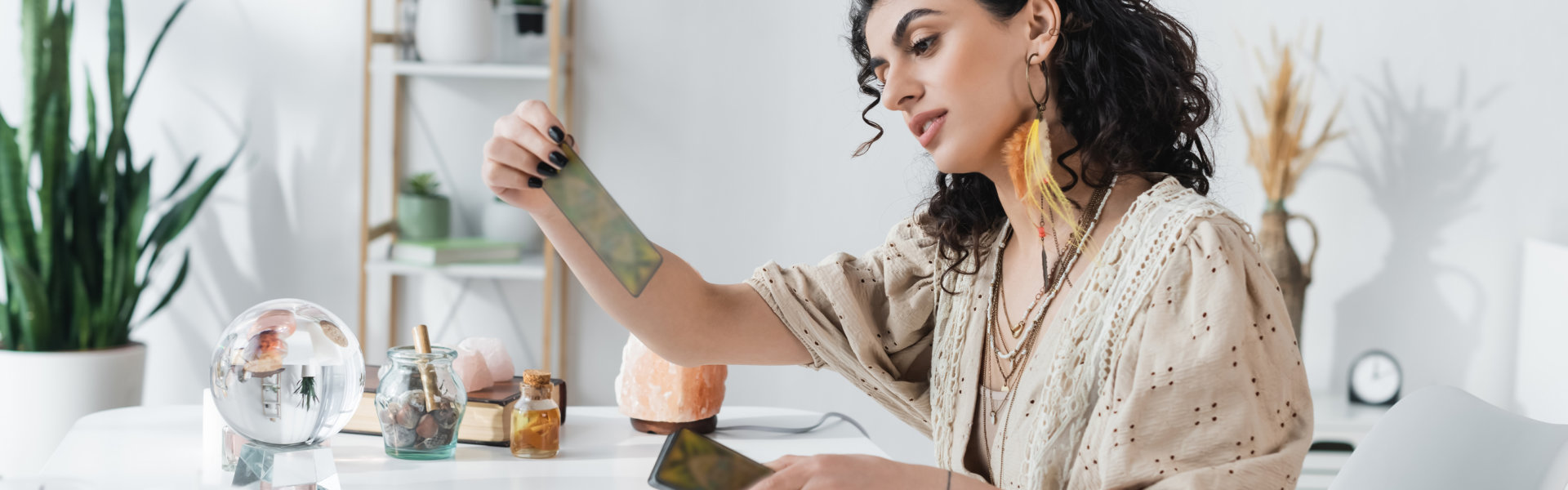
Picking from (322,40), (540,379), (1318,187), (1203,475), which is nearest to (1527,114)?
(1318,187)

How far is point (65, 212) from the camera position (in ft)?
8.29

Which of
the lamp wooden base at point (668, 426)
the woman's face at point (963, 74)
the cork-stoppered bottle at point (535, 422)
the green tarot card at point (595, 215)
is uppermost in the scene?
the woman's face at point (963, 74)

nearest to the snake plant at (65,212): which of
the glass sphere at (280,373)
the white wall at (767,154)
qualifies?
the white wall at (767,154)

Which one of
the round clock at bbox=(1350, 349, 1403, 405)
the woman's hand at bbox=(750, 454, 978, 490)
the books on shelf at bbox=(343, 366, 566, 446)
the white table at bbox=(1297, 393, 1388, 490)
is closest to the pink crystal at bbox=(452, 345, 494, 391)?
the books on shelf at bbox=(343, 366, 566, 446)

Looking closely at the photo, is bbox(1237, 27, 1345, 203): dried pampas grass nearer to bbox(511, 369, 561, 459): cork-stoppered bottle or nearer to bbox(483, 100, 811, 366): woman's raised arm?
bbox(483, 100, 811, 366): woman's raised arm

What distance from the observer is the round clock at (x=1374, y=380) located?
8.90 ft

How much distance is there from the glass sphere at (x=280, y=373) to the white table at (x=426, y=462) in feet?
0.52

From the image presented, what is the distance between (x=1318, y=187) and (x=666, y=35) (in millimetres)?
1673

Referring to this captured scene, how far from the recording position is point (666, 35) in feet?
9.39

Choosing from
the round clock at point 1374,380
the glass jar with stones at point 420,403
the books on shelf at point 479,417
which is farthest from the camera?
the round clock at point 1374,380

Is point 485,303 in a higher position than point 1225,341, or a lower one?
lower

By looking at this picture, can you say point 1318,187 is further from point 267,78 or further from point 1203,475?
point 267,78

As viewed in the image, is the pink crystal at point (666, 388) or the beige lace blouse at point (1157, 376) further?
the pink crystal at point (666, 388)

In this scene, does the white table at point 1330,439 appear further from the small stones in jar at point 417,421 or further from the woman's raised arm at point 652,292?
the small stones in jar at point 417,421
